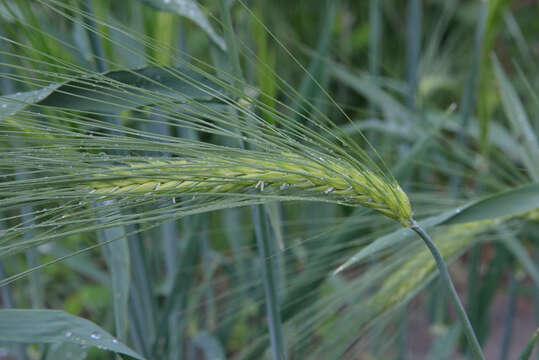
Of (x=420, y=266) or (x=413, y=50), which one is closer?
(x=420, y=266)

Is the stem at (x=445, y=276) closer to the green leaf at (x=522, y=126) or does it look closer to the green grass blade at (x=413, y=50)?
the green leaf at (x=522, y=126)

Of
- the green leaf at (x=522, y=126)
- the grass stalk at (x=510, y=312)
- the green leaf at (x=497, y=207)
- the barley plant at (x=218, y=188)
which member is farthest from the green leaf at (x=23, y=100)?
the grass stalk at (x=510, y=312)

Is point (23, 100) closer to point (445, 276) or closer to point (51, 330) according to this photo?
point (51, 330)

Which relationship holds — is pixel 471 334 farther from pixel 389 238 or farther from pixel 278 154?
pixel 278 154

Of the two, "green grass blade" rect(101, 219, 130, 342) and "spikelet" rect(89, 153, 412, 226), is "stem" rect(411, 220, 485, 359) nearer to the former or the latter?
"spikelet" rect(89, 153, 412, 226)

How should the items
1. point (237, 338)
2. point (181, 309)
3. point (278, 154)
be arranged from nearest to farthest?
1. point (278, 154)
2. point (181, 309)
3. point (237, 338)

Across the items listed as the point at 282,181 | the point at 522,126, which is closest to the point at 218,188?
the point at 282,181

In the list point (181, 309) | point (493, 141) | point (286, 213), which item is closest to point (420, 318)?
point (493, 141)

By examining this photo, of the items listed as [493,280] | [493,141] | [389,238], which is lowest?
[493,280]
